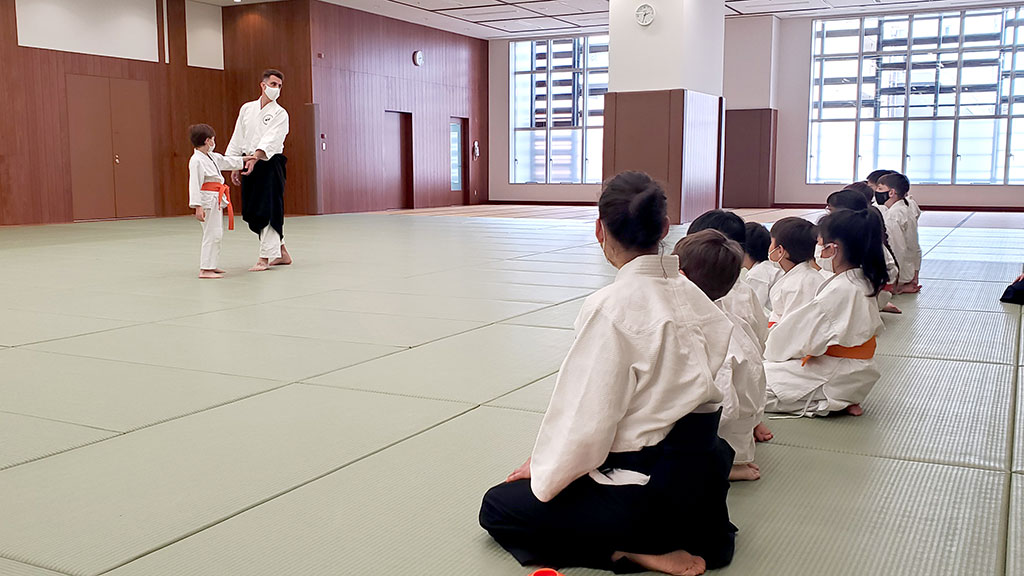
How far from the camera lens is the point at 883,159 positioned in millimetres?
17578

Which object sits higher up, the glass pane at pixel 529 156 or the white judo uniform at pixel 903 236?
the glass pane at pixel 529 156

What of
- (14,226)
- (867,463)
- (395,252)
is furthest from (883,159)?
(867,463)

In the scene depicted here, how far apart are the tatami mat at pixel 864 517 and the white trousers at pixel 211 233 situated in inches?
202

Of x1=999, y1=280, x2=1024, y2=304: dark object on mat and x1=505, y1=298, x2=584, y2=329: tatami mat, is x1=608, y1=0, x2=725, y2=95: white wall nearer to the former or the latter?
x1=999, y1=280, x2=1024, y2=304: dark object on mat

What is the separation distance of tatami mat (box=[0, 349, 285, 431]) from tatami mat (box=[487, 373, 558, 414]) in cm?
96

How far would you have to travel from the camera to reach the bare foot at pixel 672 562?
1913 millimetres

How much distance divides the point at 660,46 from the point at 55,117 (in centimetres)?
904

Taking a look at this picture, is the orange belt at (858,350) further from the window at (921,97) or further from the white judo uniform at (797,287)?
the window at (921,97)

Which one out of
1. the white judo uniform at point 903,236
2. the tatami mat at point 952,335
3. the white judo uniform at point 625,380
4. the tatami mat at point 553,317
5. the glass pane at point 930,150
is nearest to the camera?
the white judo uniform at point 625,380

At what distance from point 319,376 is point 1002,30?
55.6 feet

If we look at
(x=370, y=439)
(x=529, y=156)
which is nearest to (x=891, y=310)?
(x=370, y=439)

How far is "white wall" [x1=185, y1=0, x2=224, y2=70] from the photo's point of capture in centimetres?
1512

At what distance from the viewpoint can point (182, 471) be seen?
8.36 feet

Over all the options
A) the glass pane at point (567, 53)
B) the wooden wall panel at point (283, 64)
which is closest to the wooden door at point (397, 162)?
the wooden wall panel at point (283, 64)
